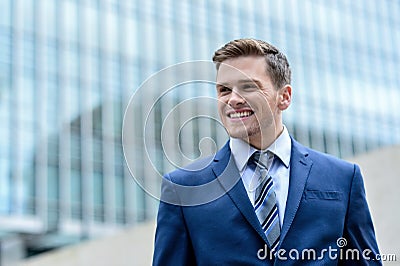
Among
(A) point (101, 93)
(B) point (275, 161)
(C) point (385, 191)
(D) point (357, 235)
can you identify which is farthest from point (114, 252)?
(A) point (101, 93)

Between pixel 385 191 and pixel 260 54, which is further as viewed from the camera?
pixel 385 191

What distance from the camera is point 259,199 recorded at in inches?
119

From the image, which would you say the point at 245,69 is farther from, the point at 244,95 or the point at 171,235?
the point at 171,235

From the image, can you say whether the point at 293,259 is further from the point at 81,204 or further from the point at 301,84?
the point at 301,84

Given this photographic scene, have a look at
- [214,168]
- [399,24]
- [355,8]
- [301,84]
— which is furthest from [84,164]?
[214,168]

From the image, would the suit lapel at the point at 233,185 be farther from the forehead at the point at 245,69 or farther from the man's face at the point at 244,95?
the forehead at the point at 245,69

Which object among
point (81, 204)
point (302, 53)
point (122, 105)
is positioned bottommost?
point (81, 204)

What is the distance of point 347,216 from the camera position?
9.91 feet

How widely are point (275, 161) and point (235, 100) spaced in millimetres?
313

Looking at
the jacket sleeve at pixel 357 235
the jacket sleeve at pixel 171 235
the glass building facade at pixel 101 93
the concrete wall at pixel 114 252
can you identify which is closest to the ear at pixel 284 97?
the jacket sleeve at pixel 357 235

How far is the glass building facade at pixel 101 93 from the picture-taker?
32906mm

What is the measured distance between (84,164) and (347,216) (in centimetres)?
3262

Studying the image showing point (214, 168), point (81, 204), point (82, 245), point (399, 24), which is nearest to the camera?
point (214, 168)

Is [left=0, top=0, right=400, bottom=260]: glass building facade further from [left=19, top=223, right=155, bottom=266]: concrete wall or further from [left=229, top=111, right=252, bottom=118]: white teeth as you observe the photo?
[left=229, top=111, right=252, bottom=118]: white teeth
